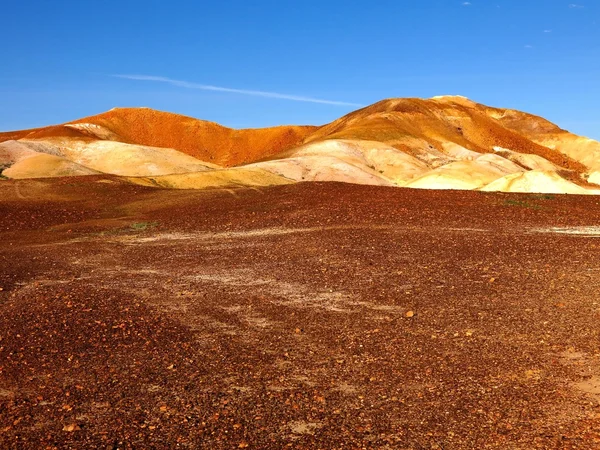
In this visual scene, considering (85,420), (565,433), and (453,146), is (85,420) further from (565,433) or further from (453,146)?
(453,146)

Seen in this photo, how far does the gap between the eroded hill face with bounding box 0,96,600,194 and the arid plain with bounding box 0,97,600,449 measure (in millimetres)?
23733

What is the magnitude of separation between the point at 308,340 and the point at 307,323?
108 cm

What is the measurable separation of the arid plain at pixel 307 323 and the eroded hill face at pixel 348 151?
934 inches

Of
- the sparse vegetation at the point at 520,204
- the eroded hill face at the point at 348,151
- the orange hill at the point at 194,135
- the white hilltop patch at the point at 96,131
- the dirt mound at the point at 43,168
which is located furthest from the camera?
the orange hill at the point at 194,135

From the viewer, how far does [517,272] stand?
15.5 metres

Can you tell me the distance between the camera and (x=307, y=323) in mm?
11555

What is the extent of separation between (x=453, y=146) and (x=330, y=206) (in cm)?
7473

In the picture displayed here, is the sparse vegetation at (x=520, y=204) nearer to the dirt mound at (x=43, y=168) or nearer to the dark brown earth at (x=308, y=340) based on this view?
the dark brown earth at (x=308, y=340)

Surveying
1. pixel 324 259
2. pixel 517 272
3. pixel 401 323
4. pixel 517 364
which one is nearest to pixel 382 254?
pixel 324 259

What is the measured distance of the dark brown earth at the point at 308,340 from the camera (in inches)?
278

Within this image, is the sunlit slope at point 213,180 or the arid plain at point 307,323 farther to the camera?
the sunlit slope at point 213,180

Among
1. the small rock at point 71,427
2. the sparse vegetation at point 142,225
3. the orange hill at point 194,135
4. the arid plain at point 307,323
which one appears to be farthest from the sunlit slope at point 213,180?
the orange hill at point 194,135

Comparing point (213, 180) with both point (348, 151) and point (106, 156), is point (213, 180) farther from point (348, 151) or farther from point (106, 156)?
point (106, 156)

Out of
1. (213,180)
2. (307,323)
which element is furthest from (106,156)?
(307,323)
